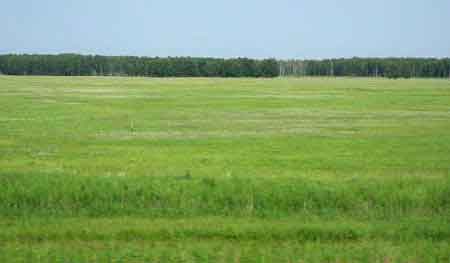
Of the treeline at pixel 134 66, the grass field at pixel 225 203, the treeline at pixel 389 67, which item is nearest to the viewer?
the grass field at pixel 225 203

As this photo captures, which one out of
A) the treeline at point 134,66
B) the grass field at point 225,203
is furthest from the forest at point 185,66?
the grass field at point 225,203

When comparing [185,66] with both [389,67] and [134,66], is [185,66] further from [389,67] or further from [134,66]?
[389,67]

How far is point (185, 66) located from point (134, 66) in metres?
16.6

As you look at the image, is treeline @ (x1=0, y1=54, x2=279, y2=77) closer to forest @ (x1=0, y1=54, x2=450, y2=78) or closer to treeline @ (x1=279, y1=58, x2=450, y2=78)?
forest @ (x1=0, y1=54, x2=450, y2=78)

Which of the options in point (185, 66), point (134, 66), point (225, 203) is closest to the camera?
point (225, 203)

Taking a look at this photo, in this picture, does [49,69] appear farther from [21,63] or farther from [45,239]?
[45,239]

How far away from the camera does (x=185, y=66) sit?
173 metres

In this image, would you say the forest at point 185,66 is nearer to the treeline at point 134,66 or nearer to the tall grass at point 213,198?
the treeline at point 134,66

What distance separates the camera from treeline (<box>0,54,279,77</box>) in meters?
173

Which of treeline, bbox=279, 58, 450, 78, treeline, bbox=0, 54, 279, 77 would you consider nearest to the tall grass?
treeline, bbox=0, 54, 279, 77

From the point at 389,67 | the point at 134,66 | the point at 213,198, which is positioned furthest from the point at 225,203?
the point at 389,67

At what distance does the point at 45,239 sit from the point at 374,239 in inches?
194

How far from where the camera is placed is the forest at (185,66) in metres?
173

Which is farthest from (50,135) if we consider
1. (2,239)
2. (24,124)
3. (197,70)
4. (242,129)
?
(197,70)
